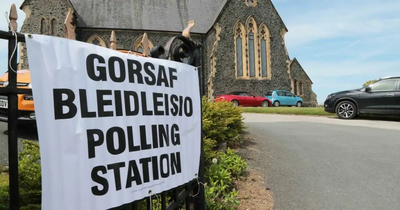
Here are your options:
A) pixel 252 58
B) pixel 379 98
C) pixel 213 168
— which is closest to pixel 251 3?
pixel 252 58

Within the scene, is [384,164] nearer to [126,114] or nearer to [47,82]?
[126,114]

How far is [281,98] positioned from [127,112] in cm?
2328

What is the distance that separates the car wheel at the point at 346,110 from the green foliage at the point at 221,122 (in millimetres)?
6953

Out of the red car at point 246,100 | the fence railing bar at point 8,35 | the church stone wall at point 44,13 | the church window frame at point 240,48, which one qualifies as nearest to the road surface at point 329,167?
the fence railing bar at point 8,35

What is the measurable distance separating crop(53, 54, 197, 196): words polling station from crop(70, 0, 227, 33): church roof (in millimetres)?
24447

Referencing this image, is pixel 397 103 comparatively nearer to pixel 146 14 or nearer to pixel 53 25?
A: pixel 146 14

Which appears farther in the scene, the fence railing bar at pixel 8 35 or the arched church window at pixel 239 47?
the arched church window at pixel 239 47

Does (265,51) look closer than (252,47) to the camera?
No

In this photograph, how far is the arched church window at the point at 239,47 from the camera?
2557 centimetres

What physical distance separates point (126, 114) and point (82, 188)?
48 cm

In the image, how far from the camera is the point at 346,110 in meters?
11.2

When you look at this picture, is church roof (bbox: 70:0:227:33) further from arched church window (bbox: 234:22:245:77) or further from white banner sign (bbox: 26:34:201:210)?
white banner sign (bbox: 26:34:201:210)

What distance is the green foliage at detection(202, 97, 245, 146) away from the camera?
16.2 ft

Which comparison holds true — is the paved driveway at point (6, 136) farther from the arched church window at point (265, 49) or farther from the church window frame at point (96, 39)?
the arched church window at point (265, 49)
